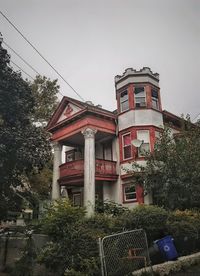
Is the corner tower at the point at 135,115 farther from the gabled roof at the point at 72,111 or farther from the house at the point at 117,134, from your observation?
the gabled roof at the point at 72,111

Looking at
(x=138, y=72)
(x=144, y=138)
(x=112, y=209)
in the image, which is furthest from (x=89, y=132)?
(x=138, y=72)

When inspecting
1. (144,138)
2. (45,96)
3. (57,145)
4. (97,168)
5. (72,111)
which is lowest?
(97,168)

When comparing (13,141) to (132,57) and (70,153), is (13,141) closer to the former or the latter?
(132,57)

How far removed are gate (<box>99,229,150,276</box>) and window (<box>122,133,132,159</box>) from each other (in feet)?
32.3

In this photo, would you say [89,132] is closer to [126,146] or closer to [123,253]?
[126,146]

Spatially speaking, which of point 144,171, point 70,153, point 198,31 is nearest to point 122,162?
point 144,171

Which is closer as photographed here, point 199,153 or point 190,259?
point 190,259

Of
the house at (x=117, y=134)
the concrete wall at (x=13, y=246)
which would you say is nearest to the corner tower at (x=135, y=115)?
the house at (x=117, y=134)

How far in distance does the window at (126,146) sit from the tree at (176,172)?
9.15 feet

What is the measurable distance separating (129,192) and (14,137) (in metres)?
8.98

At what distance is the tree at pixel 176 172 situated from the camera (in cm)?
1363

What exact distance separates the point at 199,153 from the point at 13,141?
9.59m

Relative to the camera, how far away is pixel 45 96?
25562mm

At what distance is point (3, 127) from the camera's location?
1230 centimetres
